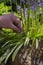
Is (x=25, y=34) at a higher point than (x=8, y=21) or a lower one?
lower

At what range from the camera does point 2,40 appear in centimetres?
214

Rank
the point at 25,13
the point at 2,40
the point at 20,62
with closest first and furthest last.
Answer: the point at 20,62
the point at 2,40
the point at 25,13

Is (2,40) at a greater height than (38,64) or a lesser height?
greater

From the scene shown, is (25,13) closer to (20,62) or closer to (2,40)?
(2,40)

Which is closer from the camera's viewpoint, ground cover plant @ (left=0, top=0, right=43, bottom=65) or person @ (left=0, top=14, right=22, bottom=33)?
person @ (left=0, top=14, right=22, bottom=33)

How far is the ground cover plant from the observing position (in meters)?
2.01

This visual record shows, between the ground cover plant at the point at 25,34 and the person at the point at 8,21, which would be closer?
the person at the point at 8,21

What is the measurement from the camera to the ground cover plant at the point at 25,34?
2008 mm

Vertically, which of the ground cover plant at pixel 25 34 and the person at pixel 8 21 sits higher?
the person at pixel 8 21

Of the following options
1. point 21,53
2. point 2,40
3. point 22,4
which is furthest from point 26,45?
point 22,4

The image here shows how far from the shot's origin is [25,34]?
217 centimetres

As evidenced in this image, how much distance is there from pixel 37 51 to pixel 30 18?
50 centimetres

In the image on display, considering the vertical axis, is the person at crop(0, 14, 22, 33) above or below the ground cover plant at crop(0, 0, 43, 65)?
above

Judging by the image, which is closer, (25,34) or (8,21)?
(8,21)
